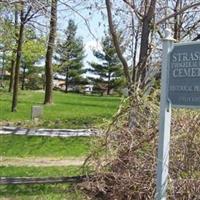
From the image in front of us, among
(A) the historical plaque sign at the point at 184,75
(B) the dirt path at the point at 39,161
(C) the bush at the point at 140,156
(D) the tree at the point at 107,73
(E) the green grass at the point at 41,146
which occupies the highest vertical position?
(D) the tree at the point at 107,73

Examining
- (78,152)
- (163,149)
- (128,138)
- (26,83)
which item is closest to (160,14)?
(78,152)

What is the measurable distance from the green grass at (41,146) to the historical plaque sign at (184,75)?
9979 mm

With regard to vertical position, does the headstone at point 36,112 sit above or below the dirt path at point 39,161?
above

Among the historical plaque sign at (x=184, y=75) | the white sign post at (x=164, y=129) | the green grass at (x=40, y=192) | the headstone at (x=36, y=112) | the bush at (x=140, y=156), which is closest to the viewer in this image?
the historical plaque sign at (x=184, y=75)

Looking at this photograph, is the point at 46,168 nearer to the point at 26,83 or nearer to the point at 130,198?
the point at 130,198

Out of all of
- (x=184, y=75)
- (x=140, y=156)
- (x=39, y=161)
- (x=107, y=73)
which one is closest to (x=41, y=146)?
(x=39, y=161)

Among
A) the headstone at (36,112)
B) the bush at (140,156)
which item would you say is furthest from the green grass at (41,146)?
the bush at (140,156)

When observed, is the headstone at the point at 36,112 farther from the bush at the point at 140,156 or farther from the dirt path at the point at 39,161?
the bush at the point at 140,156

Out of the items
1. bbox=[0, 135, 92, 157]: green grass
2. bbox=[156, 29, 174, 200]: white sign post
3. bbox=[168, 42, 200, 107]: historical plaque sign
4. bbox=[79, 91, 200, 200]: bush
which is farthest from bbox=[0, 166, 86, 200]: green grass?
bbox=[0, 135, 92, 157]: green grass

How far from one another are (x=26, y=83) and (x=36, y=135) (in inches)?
2179

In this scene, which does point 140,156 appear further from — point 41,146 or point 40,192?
point 41,146

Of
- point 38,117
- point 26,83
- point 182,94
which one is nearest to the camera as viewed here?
point 182,94

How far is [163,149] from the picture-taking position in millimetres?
7055

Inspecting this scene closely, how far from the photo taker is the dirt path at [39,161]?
15047 mm
